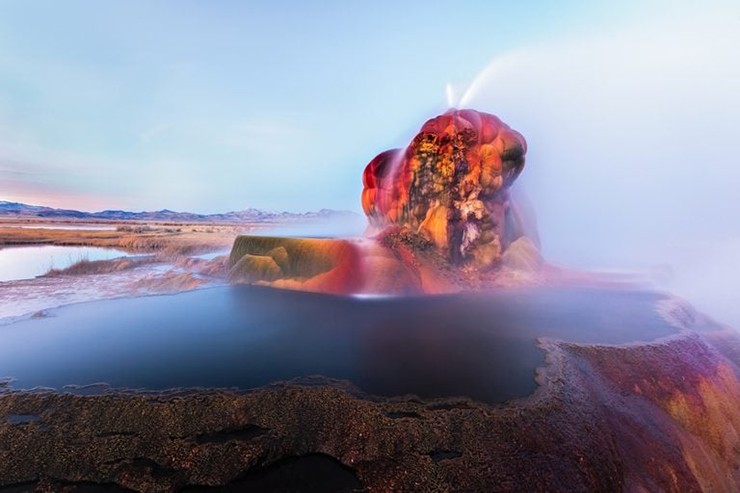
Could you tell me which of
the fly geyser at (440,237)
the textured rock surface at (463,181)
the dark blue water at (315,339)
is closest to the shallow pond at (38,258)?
the dark blue water at (315,339)

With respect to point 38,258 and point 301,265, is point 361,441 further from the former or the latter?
point 38,258

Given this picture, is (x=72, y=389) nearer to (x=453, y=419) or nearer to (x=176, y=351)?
(x=176, y=351)

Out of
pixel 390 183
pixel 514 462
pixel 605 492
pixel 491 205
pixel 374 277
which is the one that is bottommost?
pixel 605 492

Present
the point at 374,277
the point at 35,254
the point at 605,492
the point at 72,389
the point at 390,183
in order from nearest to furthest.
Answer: the point at 605,492 → the point at 72,389 → the point at 374,277 → the point at 390,183 → the point at 35,254

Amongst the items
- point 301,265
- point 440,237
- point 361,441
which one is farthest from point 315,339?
point 440,237

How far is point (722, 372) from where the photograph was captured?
10.2m

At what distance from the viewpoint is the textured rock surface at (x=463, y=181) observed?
2023 centimetres

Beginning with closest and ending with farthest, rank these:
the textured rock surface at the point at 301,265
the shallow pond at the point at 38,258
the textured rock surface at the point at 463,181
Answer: the textured rock surface at the point at 301,265, the textured rock surface at the point at 463,181, the shallow pond at the point at 38,258

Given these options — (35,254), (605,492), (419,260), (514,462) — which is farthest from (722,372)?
(35,254)

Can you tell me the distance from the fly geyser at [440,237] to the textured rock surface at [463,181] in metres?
0.06

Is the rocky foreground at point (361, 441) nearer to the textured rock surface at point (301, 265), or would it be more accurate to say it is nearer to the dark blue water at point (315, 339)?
the dark blue water at point (315, 339)

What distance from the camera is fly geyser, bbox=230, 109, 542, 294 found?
1836 cm

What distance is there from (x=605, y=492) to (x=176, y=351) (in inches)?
411

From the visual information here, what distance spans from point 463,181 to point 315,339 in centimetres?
1388
